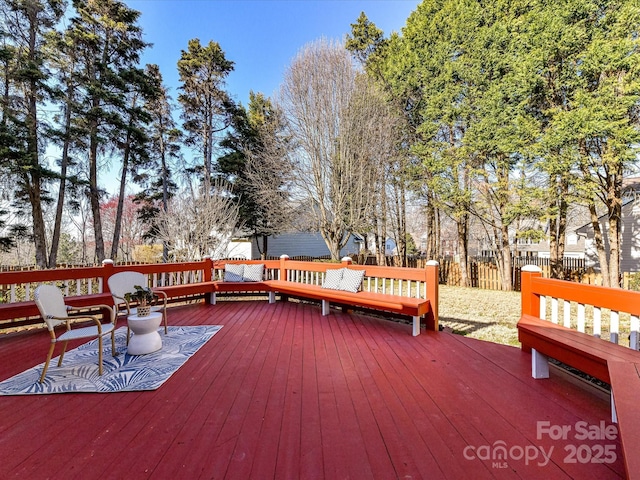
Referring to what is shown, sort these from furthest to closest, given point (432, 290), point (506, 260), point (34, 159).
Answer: point (506, 260) → point (34, 159) → point (432, 290)

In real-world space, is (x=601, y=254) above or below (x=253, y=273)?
above

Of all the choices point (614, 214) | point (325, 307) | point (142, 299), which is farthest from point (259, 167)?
point (614, 214)

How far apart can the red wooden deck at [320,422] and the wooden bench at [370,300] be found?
66 centimetres

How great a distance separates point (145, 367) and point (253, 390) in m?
1.27

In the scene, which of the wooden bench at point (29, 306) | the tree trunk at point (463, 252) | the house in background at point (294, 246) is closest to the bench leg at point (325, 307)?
the wooden bench at point (29, 306)

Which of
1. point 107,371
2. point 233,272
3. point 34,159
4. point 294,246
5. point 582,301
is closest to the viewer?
point 582,301

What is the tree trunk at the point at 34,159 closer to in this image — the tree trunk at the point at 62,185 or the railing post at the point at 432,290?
the tree trunk at the point at 62,185

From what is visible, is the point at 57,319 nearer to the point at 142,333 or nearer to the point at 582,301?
the point at 142,333

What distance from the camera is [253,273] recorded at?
600 centimetres

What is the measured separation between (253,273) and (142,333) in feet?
9.46

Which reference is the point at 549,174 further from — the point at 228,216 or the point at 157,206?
the point at 157,206

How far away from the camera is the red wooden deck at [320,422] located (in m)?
1.56

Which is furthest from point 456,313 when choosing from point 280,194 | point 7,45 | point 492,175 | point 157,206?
point 7,45

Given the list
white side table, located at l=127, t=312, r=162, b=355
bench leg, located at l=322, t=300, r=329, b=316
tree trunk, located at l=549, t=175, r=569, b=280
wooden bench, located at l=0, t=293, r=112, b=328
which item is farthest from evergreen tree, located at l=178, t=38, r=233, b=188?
tree trunk, located at l=549, t=175, r=569, b=280
